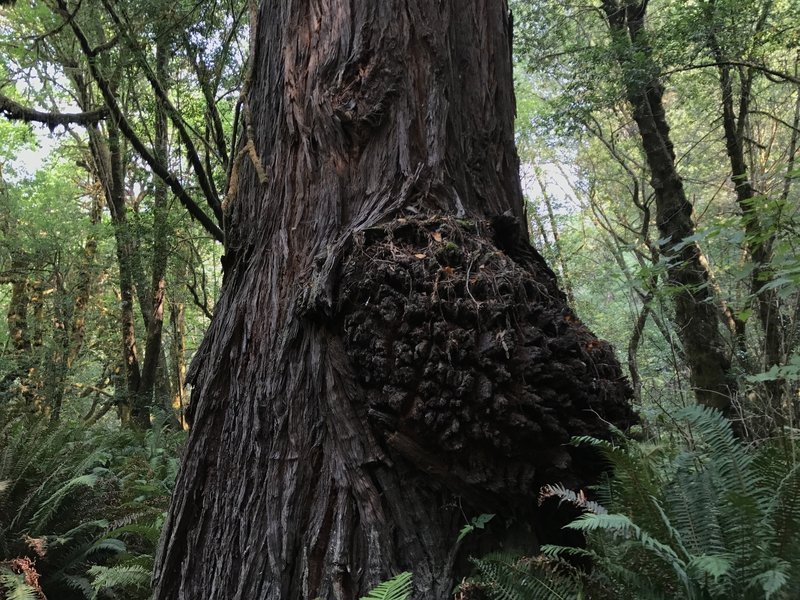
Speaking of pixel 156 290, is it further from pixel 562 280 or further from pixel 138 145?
pixel 562 280

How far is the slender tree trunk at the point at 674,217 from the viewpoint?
21.9ft

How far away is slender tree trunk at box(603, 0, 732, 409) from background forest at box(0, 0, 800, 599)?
0.12ft

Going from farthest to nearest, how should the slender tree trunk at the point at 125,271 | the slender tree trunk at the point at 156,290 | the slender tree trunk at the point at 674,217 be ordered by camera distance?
1. the slender tree trunk at the point at 125,271
2. the slender tree trunk at the point at 156,290
3. the slender tree trunk at the point at 674,217

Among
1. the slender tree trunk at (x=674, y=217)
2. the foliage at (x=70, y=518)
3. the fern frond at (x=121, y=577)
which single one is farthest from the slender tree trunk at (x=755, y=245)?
the foliage at (x=70, y=518)

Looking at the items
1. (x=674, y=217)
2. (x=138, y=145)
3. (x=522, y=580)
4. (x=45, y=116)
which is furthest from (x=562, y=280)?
(x=522, y=580)

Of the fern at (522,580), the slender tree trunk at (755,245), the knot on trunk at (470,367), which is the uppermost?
the slender tree trunk at (755,245)

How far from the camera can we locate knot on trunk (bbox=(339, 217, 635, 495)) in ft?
5.33

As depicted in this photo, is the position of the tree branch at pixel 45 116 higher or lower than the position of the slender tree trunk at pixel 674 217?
higher

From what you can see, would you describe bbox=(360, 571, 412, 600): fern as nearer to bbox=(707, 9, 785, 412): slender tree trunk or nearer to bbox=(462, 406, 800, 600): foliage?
bbox=(462, 406, 800, 600): foliage

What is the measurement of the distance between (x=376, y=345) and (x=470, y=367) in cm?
32

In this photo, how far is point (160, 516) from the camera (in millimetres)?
3547

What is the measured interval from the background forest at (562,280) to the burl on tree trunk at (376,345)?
0.22m

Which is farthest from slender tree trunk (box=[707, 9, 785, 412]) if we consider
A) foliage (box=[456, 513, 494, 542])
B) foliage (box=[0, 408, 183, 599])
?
foliage (box=[0, 408, 183, 599])

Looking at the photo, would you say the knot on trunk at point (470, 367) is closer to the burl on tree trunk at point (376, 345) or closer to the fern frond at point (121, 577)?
the burl on tree trunk at point (376, 345)
